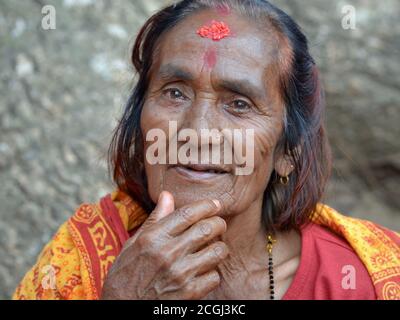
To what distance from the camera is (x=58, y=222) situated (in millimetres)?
4711

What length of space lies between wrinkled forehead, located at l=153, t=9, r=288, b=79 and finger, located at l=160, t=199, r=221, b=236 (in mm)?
539

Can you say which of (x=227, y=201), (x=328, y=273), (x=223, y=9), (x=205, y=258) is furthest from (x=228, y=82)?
(x=328, y=273)

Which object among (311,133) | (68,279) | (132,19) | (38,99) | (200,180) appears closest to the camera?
(200,180)

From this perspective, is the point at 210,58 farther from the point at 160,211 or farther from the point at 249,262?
the point at 249,262

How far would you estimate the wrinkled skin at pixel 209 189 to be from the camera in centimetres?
264

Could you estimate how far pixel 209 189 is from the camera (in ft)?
9.29

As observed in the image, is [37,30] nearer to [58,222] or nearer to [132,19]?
[132,19]

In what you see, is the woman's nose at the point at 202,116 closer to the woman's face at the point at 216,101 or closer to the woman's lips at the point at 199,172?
the woman's face at the point at 216,101

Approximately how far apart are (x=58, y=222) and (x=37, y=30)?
4.46 feet

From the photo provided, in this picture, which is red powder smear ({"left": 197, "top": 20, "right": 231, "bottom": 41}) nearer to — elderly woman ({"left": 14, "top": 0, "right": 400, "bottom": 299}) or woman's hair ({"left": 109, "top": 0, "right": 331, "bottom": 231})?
elderly woman ({"left": 14, "top": 0, "right": 400, "bottom": 299})

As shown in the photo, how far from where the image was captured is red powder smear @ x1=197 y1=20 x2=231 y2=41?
9.67ft

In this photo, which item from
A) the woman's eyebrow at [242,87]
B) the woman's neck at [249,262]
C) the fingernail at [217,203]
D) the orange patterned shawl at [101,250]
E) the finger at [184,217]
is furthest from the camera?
the woman's neck at [249,262]

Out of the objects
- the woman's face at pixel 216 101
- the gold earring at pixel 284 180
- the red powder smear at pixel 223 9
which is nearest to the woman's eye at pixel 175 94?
the woman's face at pixel 216 101

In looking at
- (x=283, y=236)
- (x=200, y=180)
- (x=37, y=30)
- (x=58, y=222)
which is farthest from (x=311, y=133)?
(x=37, y=30)
